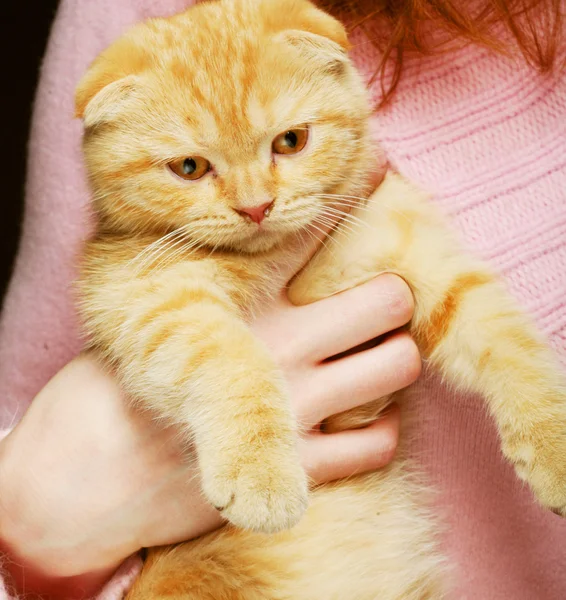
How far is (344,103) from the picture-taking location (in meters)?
0.96

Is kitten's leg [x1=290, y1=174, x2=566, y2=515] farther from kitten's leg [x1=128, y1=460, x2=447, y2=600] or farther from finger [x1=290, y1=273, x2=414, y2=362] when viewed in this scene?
kitten's leg [x1=128, y1=460, x2=447, y2=600]

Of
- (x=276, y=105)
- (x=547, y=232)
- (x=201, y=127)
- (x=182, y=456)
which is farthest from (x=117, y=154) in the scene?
(x=547, y=232)

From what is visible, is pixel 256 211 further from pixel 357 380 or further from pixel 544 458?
pixel 544 458

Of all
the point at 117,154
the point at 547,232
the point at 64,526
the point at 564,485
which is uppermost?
the point at 117,154

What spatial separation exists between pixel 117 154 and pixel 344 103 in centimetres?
36

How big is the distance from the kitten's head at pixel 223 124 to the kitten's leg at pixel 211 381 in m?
0.10

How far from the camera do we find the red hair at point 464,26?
1.08 metres

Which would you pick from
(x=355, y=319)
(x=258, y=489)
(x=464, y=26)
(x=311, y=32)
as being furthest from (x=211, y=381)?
(x=464, y=26)

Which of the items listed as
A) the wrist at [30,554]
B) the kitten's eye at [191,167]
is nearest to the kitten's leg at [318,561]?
the wrist at [30,554]

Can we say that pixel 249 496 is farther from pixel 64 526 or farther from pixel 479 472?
pixel 479 472

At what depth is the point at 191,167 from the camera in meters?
0.88

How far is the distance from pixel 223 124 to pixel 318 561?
646 mm

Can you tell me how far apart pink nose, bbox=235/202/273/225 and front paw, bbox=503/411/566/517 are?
46 centimetres

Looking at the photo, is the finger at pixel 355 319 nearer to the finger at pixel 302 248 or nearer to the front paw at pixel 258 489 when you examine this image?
the finger at pixel 302 248
